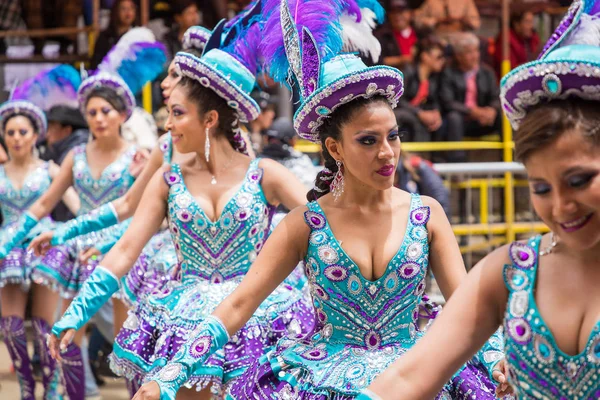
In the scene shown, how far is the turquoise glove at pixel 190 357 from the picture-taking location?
2.85m

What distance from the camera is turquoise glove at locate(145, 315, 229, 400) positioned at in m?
2.85

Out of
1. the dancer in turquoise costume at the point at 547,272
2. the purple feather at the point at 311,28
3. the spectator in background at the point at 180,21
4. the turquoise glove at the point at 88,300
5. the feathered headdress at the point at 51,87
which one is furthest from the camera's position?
the spectator in background at the point at 180,21

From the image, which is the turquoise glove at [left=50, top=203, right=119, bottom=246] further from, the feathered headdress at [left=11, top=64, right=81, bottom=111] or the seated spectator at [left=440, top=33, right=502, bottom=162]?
the seated spectator at [left=440, top=33, right=502, bottom=162]

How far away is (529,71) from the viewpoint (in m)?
2.14

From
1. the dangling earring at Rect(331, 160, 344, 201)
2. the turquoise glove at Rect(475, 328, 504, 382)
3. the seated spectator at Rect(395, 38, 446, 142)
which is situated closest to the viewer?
the turquoise glove at Rect(475, 328, 504, 382)

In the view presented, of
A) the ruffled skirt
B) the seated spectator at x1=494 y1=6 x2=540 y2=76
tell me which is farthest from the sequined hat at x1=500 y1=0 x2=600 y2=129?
the seated spectator at x1=494 y1=6 x2=540 y2=76

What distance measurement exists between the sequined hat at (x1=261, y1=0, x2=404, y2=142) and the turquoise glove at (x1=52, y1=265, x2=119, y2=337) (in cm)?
Result: 96

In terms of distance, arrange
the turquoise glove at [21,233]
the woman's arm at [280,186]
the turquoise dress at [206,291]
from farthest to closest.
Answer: the turquoise glove at [21,233]
the woman's arm at [280,186]
the turquoise dress at [206,291]

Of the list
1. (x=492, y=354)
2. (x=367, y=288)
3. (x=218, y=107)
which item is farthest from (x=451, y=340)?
(x=218, y=107)

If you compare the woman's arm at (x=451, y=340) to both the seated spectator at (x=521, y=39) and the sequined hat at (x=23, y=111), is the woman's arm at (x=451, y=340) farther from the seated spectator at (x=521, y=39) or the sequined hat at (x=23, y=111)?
the seated spectator at (x=521, y=39)

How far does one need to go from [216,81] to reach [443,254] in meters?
1.60

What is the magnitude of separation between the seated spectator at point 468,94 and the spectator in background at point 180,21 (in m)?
2.36

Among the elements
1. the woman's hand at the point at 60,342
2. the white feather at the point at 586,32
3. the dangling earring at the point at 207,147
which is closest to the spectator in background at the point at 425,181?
the dangling earring at the point at 207,147

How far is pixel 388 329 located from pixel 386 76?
79 centimetres
